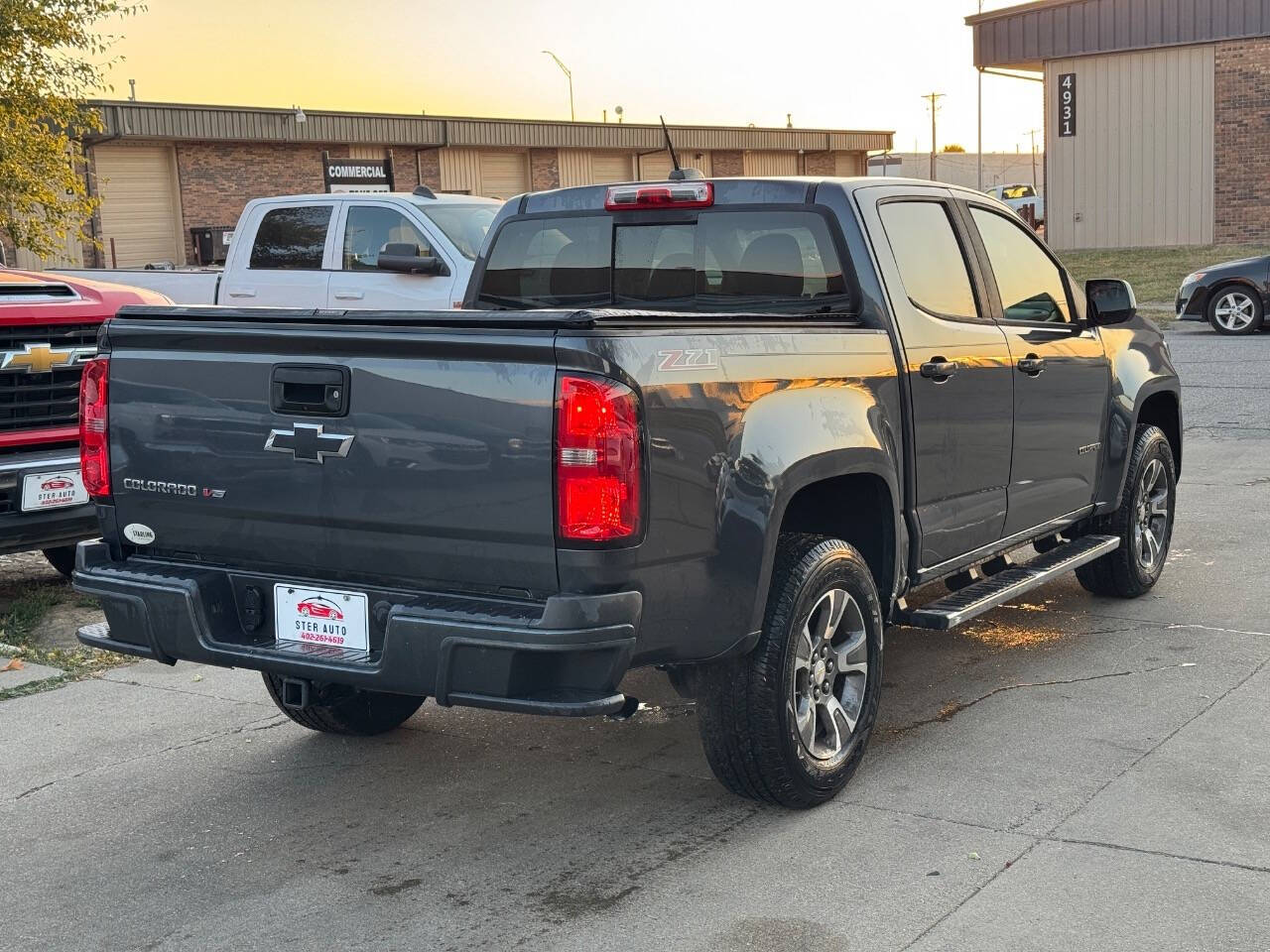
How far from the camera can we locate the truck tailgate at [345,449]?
398 centimetres

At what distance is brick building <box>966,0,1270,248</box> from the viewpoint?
3653cm

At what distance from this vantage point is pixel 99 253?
129ft

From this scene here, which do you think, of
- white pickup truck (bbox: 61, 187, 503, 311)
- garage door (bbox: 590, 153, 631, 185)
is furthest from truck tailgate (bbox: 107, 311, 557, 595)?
garage door (bbox: 590, 153, 631, 185)

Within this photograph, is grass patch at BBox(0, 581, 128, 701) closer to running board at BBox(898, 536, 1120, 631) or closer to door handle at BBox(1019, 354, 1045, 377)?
running board at BBox(898, 536, 1120, 631)

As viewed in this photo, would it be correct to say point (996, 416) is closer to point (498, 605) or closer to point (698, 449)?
point (698, 449)

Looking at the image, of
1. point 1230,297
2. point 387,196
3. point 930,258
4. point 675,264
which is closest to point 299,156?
point 1230,297

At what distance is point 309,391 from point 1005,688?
310 cm

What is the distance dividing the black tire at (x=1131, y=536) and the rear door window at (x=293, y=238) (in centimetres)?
739

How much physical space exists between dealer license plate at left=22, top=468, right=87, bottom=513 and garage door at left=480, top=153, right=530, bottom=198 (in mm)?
42256

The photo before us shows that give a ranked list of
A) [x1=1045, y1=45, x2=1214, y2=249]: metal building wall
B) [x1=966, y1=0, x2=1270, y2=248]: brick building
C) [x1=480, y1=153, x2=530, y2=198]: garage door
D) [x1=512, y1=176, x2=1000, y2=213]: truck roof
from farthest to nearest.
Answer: [x1=480, y1=153, x2=530, y2=198]: garage door → [x1=1045, y1=45, x2=1214, y2=249]: metal building wall → [x1=966, y1=0, x2=1270, y2=248]: brick building → [x1=512, y1=176, x2=1000, y2=213]: truck roof

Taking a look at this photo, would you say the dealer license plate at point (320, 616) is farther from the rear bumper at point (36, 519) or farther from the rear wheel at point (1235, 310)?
the rear wheel at point (1235, 310)

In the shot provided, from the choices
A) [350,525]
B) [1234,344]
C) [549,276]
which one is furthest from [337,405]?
[1234,344]

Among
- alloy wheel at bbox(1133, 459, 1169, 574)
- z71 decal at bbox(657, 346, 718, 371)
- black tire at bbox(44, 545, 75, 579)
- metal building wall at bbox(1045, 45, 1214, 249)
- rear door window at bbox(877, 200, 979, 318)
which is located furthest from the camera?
metal building wall at bbox(1045, 45, 1214, 249)

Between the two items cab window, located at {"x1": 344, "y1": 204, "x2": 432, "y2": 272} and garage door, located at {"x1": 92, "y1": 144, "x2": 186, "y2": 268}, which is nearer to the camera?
cab window, located at {"x1": 344, "y1": 204, "x2": 432, "y2": 272}
